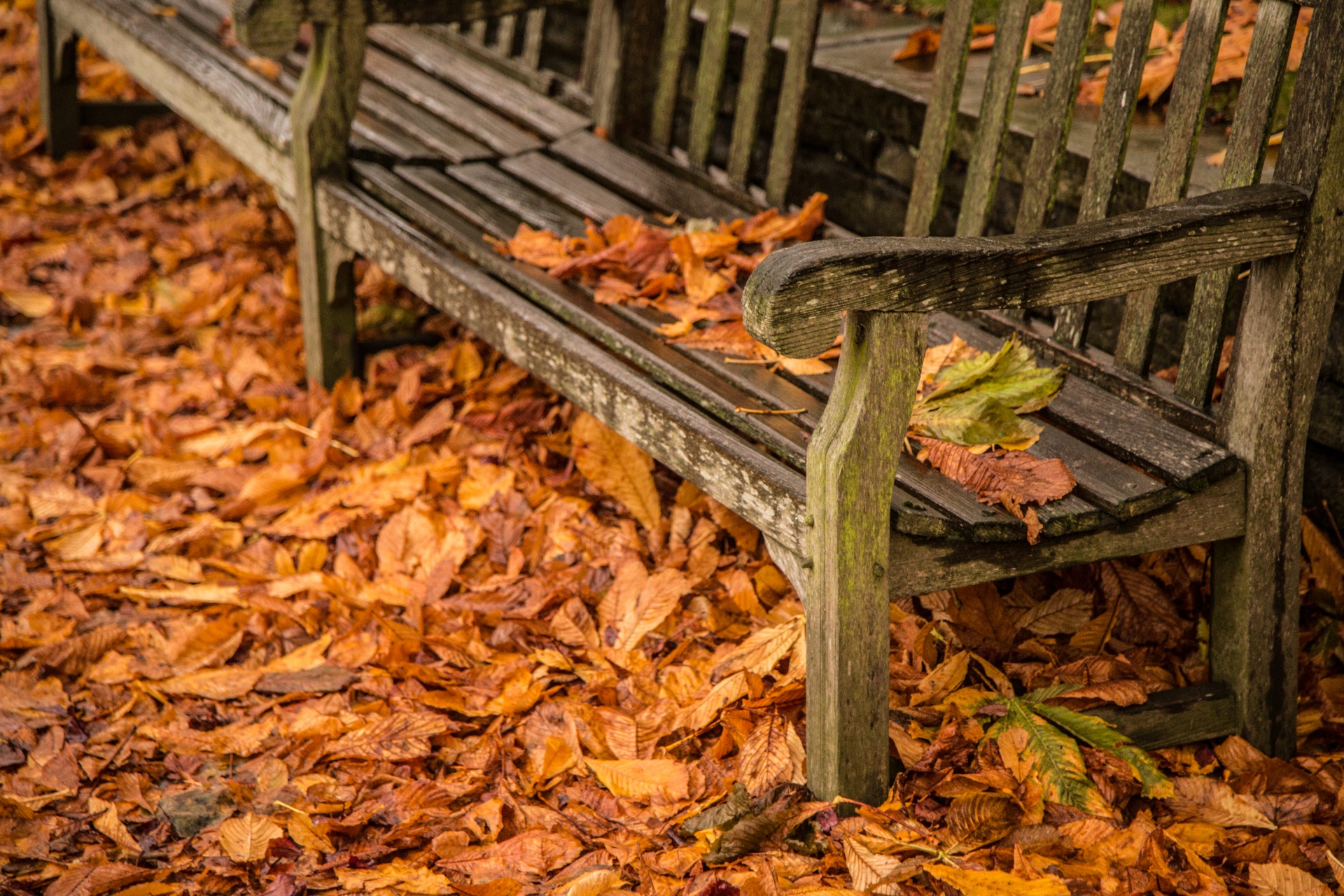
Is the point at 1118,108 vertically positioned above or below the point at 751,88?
above

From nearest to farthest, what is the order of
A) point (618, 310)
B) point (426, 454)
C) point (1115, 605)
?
point (1115, 605), point (618, 310), point (426, 454)

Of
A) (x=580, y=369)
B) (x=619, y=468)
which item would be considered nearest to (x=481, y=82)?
(x=619, y=468)

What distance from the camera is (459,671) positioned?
7.60 ft

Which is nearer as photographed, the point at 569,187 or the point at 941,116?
the point at 941,116

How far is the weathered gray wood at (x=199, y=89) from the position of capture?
3.09m

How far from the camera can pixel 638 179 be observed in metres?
2.91

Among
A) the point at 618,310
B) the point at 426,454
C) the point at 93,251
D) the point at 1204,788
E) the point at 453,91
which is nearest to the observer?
the point at 1204,788

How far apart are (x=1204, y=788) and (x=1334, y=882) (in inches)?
8.8

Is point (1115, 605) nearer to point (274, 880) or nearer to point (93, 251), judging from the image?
point (274, 880)

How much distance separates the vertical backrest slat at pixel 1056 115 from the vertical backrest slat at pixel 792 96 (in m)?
0.54

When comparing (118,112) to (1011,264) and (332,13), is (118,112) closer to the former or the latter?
(332,13)

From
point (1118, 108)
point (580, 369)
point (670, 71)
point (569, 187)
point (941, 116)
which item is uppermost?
point (1118, 108)

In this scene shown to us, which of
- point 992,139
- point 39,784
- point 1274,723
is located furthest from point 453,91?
point 1274,723

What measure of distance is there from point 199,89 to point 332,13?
2.56 feet
